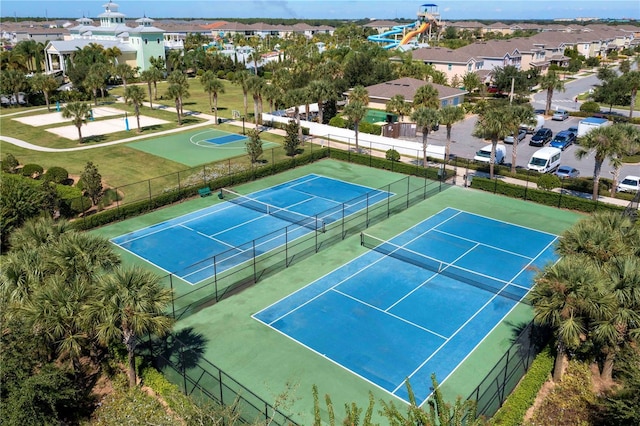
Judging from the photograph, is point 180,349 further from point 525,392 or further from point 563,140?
point 563,140

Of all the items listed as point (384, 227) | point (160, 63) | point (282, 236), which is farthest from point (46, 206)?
point (160, 63)

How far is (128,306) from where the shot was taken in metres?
17.6

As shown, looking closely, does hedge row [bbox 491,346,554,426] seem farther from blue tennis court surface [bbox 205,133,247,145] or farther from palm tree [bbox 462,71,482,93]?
palm tree [bbox 462,71,482,93]

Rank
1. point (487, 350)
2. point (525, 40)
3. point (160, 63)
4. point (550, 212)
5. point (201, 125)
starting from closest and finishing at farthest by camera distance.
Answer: point (487, 350)
point (550, 212)
point (201, 125)
point (160, 63)
point (525, 40)

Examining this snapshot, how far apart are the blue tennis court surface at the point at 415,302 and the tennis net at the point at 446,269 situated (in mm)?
53

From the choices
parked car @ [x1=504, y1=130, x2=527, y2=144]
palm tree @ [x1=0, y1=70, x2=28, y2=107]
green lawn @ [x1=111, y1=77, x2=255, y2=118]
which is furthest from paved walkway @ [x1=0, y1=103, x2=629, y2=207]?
palm tree @ [x1=0, y1=70, x2=28, y2=107]

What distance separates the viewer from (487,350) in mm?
22438

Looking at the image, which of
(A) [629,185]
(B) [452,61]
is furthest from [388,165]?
(B) [452,61]

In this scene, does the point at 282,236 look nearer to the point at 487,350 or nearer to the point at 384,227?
the point at 384,227

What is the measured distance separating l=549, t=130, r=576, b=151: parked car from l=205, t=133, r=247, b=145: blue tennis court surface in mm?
32612

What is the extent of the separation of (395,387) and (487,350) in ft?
16.1

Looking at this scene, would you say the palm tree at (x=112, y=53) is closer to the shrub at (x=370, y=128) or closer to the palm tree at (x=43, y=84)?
the palm tree at (x=43, y=84)

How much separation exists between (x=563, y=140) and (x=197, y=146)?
37687 mm

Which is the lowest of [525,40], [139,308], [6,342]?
[6,342]
